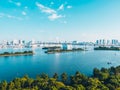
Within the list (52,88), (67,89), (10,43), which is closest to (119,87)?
(67,89)

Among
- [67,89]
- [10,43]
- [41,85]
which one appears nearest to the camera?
[67,89]

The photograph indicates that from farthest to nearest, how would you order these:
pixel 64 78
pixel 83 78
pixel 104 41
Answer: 1. pixel 104 41
2. pixel 64 78
3. pixel 83 78

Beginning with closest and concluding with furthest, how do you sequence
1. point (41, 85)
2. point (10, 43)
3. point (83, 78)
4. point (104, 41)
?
point (41, 85) < point (83, 78) < point (10, 43) < point (104, 41)

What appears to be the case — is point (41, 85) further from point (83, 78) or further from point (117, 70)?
point (117, 70)

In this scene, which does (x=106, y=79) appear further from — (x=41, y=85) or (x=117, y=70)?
(x=41, y=85)

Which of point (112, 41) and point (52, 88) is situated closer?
point (52, 88)

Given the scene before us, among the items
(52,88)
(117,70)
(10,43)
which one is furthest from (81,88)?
(10,43)

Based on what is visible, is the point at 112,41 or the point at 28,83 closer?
the point at 28,83

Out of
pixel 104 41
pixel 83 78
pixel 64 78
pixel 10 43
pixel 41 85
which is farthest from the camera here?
pixel 104 41

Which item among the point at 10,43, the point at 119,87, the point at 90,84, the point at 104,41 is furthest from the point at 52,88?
the point at 104,41
